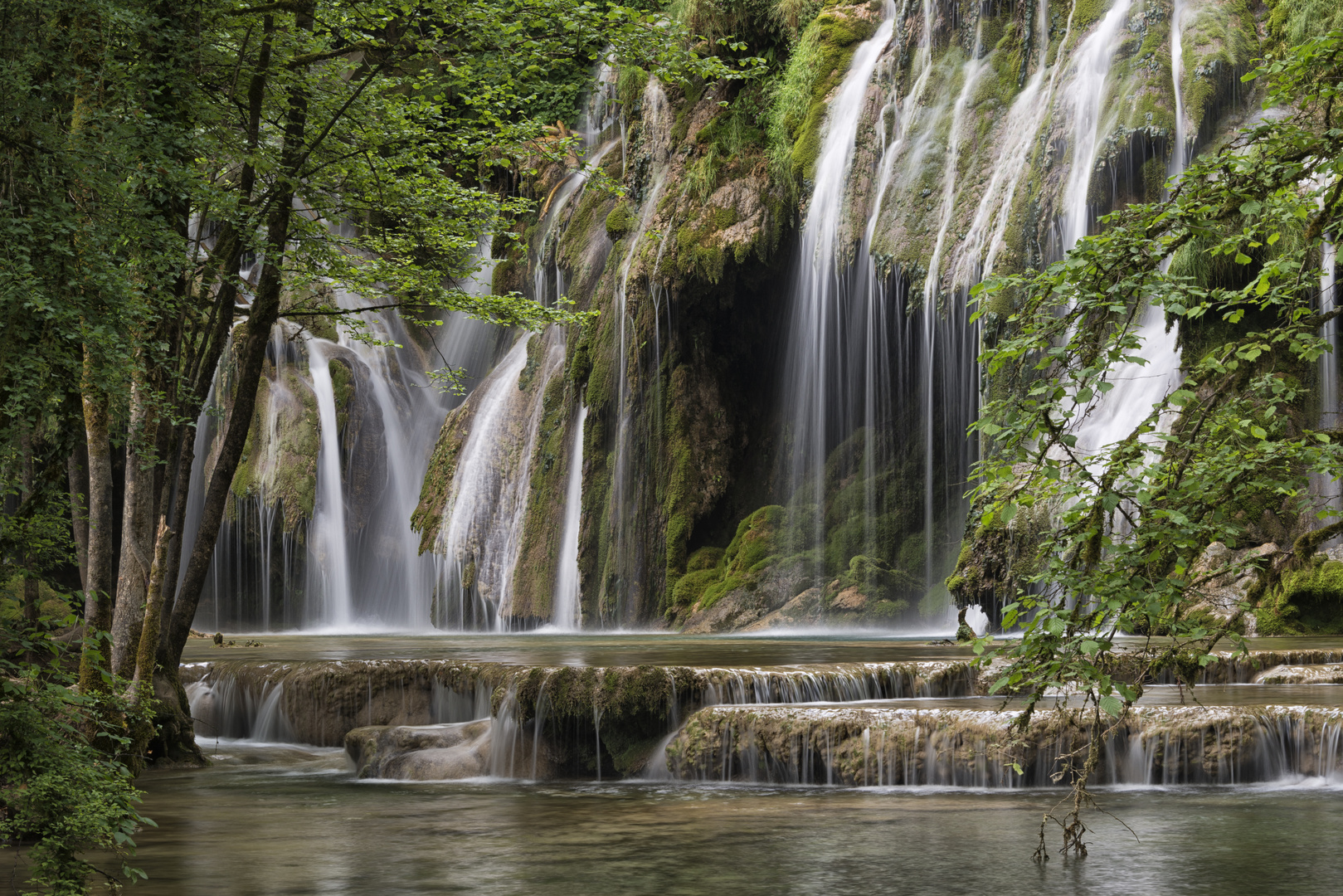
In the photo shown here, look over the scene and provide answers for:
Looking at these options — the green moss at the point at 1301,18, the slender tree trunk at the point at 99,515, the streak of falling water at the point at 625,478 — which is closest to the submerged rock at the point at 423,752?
the slender tree trunk at the point at 99,515

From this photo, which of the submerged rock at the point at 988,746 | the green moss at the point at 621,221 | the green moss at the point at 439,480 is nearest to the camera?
the submerged rock at the point at 988,746

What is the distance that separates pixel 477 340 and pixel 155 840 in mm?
27327

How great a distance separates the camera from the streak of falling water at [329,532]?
3055 cm

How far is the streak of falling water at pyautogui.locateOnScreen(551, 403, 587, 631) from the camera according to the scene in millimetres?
25562

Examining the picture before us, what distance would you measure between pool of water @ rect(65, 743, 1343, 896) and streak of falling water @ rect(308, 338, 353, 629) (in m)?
20.6

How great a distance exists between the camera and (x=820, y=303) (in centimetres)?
2330

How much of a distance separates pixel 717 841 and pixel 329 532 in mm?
25231

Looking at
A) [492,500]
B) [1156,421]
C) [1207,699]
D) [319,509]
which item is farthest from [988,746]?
[319,509]

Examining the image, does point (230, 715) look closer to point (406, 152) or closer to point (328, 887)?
point (406, 152)

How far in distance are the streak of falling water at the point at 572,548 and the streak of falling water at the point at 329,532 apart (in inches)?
284

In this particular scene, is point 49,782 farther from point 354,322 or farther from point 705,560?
point 705,560

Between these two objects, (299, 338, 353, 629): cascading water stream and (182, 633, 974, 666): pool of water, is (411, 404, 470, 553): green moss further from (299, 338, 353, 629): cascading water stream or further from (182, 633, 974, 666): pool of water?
(182, 633, 974, 666): pool of water

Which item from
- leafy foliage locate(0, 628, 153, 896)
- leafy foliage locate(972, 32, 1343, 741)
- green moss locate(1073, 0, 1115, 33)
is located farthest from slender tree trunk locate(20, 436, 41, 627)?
green moss locate(1073, 0, 1115, 33)

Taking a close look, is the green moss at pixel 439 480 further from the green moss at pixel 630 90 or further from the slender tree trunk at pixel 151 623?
the slender tree trunk at pixel 151 623
